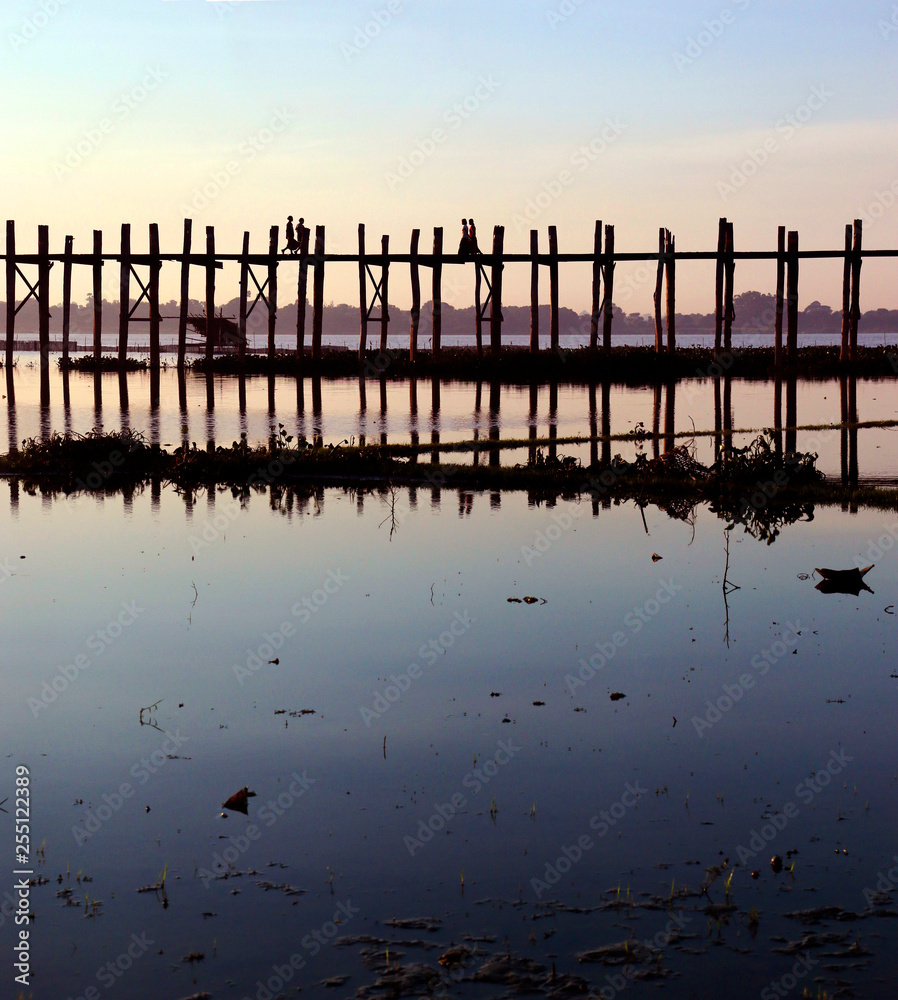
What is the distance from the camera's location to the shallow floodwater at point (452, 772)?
212 inches

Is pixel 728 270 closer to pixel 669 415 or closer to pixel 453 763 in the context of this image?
pixel 669 415

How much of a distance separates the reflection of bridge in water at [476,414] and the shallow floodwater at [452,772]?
6.33 m

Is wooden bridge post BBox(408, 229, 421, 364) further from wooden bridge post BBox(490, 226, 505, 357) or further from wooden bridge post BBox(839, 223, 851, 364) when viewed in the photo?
wooden bridge post BBox(839, 223, 851, 364)

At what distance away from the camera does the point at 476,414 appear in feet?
103

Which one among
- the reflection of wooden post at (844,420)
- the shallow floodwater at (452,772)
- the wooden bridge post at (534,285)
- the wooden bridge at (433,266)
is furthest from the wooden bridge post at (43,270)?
the shallow floodwater at (452,772)

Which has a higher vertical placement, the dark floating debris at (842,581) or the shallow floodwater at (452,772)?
the dark floating debris at (842,581)

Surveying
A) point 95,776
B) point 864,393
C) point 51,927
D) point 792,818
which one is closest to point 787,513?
point 792,818

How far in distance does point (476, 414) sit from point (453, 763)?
24.1m

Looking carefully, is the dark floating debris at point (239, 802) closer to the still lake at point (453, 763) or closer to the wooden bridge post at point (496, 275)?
the still lake at point (453, 763)

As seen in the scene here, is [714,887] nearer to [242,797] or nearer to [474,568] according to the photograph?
[242,797]

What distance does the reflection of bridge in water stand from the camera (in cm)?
2347

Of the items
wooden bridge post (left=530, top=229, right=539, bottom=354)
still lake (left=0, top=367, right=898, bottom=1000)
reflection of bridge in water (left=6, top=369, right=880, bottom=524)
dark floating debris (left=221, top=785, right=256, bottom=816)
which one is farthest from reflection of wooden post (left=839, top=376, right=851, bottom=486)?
dark floating debris (left=221, top=785, right=256, bottom=816)

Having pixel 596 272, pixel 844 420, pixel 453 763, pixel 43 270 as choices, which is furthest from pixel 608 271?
pixel 453 763

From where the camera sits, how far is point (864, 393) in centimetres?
3800
